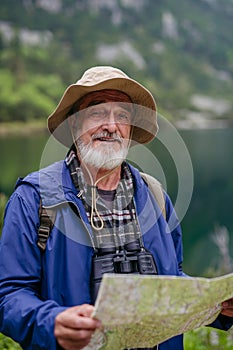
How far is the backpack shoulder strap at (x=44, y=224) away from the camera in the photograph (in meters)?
2.07

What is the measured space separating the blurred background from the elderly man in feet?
134

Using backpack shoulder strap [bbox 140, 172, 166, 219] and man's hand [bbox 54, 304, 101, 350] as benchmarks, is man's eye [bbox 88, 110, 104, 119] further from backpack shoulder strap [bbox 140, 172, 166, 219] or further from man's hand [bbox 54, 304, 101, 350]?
man's hand [bbox 54, 304, 101, 350]

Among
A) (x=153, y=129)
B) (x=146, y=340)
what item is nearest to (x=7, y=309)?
(x=146, y=340)

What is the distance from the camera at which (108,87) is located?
2.49 meters

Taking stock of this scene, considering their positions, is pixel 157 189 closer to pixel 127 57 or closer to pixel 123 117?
pixel 123 117

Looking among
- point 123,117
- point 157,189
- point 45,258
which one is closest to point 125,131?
point 123,117

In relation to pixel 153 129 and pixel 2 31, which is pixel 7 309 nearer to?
pixel 153 129

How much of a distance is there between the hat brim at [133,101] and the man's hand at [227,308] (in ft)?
3.44

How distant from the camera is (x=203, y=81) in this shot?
440 feet

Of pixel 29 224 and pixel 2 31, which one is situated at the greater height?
pixel 2 31

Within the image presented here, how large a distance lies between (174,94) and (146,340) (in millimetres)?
115714

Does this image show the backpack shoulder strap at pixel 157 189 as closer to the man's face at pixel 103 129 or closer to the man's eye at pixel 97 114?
the man's face at pixel 103 129

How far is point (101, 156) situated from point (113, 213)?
0.27 m

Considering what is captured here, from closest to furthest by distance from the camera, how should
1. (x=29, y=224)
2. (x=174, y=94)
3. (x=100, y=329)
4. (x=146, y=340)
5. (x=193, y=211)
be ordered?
(x=100, y=329)
(x=146, y=340)
(x=29, y=224)
(x=193, y=211)
(x=174, y=94)
